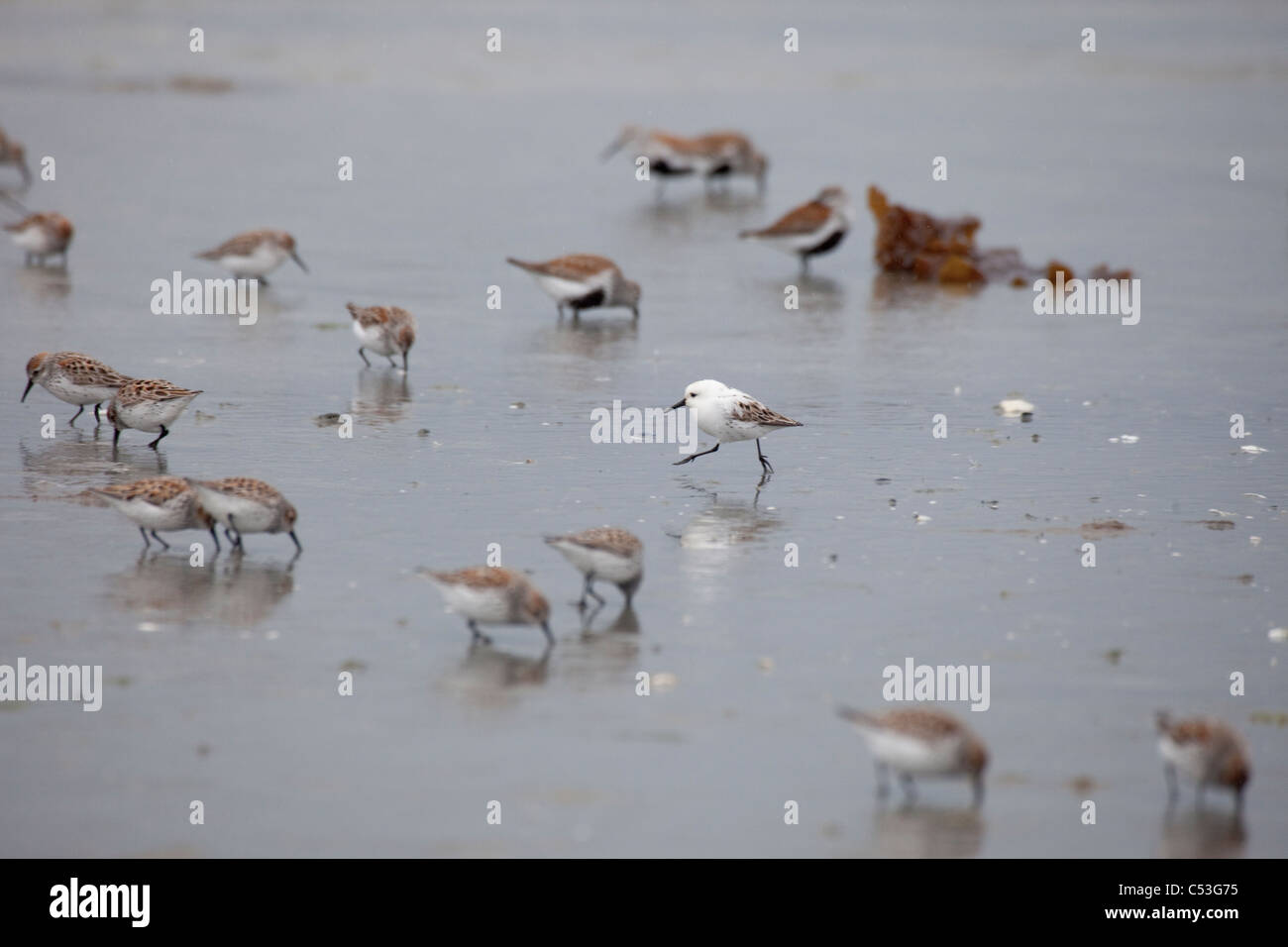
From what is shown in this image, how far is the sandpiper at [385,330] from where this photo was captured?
52.6 feet

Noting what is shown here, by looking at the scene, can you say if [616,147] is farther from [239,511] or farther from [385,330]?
[239,511]

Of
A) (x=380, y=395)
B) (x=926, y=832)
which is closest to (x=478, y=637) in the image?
(x=926, y=832)

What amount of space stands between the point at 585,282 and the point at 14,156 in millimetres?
A: 12810

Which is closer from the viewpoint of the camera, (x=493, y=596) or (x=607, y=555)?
(x=493, y=596)

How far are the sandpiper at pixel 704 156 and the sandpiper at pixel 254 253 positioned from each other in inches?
420

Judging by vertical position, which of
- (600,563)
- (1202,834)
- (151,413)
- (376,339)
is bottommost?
(1202,834)

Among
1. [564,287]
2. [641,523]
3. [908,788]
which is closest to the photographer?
[908,788]

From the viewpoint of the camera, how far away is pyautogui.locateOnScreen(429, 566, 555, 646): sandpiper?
353 inches

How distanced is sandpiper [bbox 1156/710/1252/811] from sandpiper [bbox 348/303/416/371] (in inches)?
392

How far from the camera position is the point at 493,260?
22.1 metres

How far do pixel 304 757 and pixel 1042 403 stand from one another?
9434 mm

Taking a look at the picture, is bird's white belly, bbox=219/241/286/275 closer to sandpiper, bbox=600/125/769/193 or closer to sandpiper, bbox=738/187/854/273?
sandpiper, bbox=738/187/854/273

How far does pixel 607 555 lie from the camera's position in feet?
31.4
